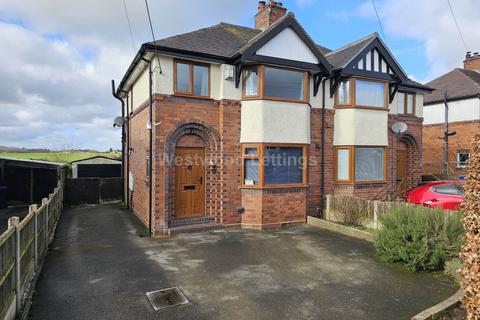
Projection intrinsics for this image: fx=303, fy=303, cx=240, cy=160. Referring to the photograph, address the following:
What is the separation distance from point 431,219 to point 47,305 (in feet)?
23.4

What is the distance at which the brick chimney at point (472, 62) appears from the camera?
67.4ft

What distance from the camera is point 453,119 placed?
17.3 metres

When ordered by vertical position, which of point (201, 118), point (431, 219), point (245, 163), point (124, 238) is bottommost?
point (124, 238)

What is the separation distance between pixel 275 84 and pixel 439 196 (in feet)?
21.1

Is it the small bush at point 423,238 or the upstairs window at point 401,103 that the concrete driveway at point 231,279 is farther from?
the upstairs window at point 401,103

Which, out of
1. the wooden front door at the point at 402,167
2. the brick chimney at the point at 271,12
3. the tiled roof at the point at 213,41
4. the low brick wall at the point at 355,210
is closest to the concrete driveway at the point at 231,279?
the low brick wall at the point at 355,210

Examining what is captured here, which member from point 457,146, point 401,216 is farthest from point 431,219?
point 457,146

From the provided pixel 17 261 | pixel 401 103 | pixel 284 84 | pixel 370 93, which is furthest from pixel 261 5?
pixel 17 261

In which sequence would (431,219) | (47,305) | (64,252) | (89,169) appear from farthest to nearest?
1. (89,169)
2. (64,252)
3. (431,219)
4. (47,305)

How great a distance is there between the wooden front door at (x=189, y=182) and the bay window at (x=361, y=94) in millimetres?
5698

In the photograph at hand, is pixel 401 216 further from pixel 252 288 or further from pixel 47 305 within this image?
pixel 47 305

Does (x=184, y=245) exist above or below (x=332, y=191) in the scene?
below

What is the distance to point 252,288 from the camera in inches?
207

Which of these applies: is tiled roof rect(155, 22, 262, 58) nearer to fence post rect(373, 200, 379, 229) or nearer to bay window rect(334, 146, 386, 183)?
bay window rect(334, 146, 386, 183)
